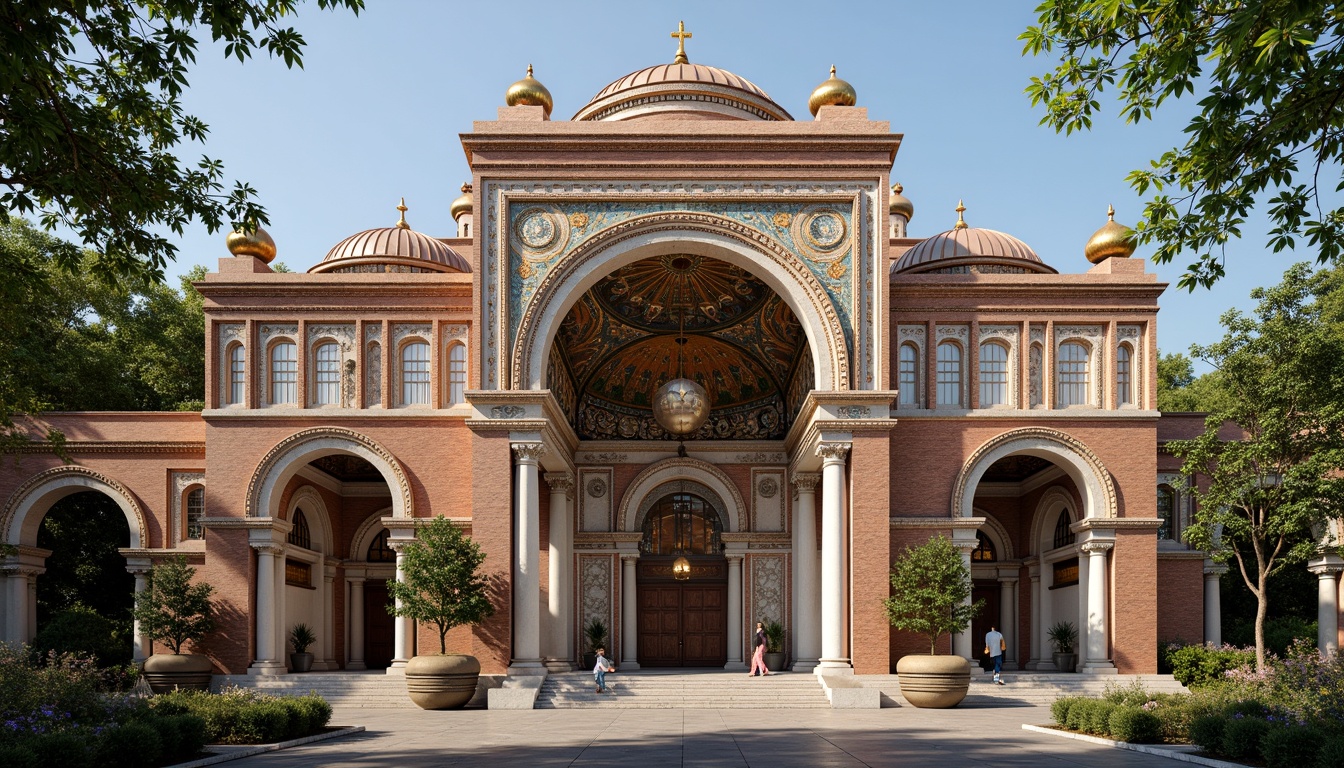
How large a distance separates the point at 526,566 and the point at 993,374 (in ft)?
40.5

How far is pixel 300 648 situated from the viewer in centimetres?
3034

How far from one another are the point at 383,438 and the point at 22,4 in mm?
17701

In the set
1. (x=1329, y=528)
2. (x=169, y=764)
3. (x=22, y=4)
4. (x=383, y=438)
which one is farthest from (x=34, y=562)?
(x=1329, y=528)

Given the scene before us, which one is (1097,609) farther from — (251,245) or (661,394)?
(251,245)

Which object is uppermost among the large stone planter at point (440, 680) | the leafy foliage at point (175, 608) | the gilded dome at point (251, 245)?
the gilded dome at point (251, 245)

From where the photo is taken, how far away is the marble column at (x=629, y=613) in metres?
32.8

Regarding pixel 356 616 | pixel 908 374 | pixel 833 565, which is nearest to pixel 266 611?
pixel 356 616

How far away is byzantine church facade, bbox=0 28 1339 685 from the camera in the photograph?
2664 cm

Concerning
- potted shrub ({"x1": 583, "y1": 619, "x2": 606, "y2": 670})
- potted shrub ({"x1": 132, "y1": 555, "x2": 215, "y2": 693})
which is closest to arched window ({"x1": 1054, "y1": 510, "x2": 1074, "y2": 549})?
potted shrub ({"x1": 583, "y1": 619, "x2": 606, "y2": 670})

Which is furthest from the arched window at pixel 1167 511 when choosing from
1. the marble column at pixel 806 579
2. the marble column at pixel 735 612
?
the marble column at pixel 735 612

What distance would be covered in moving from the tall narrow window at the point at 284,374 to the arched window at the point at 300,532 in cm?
397

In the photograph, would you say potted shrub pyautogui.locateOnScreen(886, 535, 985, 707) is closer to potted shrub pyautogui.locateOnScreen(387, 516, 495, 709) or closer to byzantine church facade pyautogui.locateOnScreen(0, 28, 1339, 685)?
byzantine church facade pyautogui.locateOnScreen(0, 28, 1339, 685)

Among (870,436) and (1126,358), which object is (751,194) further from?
(1126,358)

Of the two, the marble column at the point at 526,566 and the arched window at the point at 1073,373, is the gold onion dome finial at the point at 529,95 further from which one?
the arched window at the point at 1073,373
